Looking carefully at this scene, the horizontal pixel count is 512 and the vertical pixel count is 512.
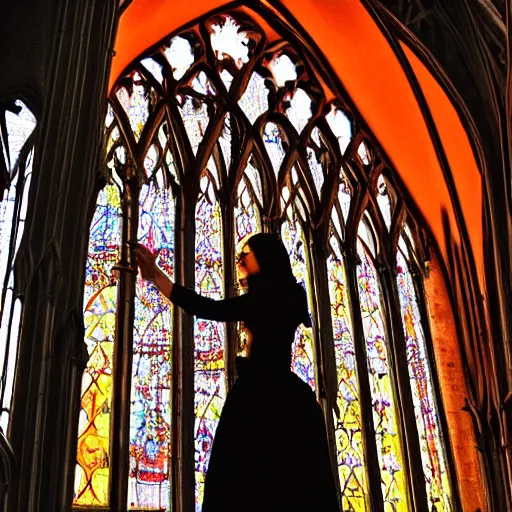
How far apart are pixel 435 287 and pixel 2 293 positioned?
5725 millimetres

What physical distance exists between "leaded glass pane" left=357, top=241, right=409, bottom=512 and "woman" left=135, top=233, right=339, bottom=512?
17.6 ft

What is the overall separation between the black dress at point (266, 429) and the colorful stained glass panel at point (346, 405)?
5023mm

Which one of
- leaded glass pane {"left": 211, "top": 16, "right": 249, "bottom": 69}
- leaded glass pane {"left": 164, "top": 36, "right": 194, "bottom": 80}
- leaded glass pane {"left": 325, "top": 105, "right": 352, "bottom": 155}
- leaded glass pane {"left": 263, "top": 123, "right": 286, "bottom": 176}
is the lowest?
leaded glass pane {"left": 263, "top": 123, "right": 286, "bottom": 176}

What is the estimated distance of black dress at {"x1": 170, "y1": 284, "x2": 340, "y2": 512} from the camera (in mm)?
2844

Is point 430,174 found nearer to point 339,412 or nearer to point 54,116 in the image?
point 339,412

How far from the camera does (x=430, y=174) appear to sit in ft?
31.5

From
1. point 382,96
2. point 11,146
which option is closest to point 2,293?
point 11,146

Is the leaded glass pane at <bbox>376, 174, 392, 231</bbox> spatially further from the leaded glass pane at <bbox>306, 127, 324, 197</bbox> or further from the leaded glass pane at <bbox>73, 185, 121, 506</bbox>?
the leaded glass pane at <bbox>73, 185, 121, 506</bbox>

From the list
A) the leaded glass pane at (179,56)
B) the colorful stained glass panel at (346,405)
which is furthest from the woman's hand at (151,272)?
the leaded glass pane at (179,56)

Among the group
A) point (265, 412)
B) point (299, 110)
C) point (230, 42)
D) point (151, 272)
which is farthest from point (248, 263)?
point (230, 42)

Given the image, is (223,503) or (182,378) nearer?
(223,503)

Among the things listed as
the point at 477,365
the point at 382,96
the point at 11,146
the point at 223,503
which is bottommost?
the point at 223,503

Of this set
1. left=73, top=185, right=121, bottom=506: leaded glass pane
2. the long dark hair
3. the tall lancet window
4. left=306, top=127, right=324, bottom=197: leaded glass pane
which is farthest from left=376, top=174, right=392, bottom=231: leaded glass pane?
the long dark hair

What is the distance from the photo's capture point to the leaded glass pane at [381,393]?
8203 mm
